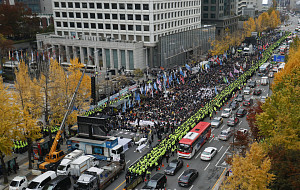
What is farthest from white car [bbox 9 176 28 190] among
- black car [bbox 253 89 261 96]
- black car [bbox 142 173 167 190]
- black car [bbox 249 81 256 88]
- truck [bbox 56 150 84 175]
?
black car [bbox 249 81 256 88]

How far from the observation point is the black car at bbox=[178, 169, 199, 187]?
2981cm

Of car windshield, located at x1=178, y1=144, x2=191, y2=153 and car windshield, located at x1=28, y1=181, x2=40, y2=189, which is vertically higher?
car windshield, located at x1=178, y1=144, x2=191, y2=153

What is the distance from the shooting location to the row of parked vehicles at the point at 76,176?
96.1 ft

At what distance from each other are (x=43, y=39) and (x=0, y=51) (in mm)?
14771

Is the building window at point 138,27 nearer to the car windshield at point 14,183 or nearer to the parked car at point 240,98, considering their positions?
the parked car at point 240,98

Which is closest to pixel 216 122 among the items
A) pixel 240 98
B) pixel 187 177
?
pixel 240 98

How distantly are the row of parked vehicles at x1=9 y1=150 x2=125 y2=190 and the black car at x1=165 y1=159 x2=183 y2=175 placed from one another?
492cm

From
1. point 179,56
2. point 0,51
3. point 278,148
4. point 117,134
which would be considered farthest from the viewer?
point 179,56

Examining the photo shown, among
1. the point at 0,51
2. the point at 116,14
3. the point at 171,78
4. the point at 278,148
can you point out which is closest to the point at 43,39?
the point at 0,51

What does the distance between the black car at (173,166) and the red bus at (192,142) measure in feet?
5.70

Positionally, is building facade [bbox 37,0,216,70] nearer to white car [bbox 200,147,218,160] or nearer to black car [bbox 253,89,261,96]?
black car [bbox 253,89,261,96]

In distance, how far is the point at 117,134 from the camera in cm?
4388

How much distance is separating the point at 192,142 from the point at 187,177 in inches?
231

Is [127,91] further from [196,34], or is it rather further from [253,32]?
[253,32]
